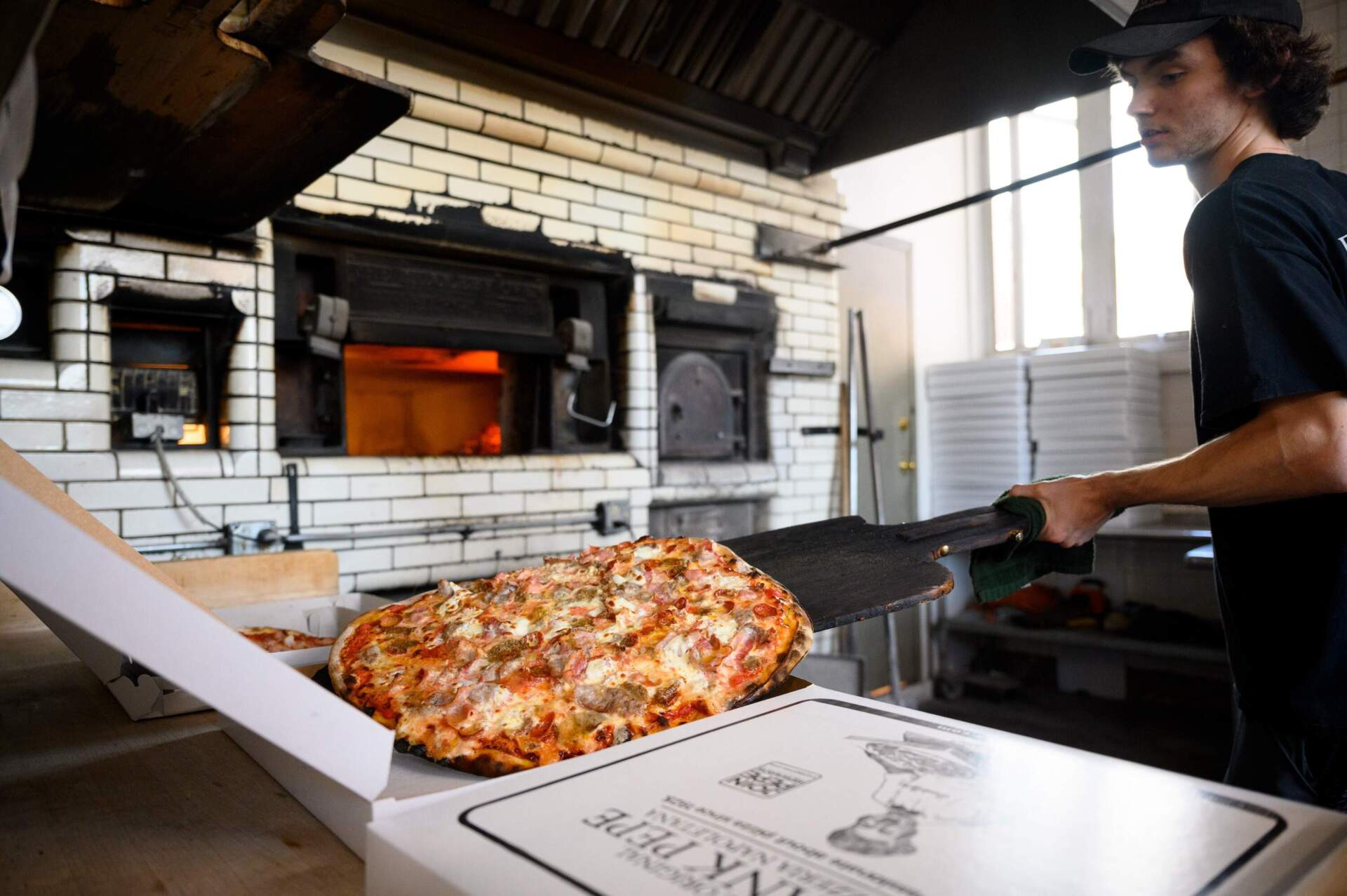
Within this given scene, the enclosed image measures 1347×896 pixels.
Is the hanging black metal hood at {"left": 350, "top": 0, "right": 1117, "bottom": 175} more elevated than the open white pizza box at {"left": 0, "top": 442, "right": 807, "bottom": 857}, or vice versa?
the hanging black metal hood at {"left": 350, "top": 0, "right": 1117, "bottom": 175}

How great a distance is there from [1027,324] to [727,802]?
5.79 metres

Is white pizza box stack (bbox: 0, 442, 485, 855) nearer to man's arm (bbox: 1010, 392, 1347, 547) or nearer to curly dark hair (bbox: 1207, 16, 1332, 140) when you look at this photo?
man's arm (bbox: 1010, 392, 1347, 547)

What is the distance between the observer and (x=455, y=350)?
3.05 meters

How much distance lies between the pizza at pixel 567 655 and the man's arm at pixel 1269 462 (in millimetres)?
670

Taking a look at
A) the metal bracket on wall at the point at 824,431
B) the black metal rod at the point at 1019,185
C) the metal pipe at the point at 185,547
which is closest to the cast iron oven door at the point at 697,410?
the metal bracket on wall at the point at 824,431

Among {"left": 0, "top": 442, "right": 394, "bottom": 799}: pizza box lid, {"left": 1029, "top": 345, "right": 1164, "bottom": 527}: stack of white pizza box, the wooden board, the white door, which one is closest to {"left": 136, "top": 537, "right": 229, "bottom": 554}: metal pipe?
the wooden board

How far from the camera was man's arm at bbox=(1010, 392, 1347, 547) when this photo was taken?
1.15 metres

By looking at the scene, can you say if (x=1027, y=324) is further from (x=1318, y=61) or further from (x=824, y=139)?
(x=1318, y=61)

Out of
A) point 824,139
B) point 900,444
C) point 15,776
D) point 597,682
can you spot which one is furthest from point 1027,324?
point 15,776

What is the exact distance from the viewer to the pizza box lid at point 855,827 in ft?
1.73

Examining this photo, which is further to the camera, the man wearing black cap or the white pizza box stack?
the man wearing black cap

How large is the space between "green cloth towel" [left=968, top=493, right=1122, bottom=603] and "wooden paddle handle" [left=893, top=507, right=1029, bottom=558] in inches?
0.8

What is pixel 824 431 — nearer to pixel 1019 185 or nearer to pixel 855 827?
pixel 1019 185

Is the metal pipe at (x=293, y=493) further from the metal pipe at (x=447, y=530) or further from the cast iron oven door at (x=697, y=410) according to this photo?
the cast iron oven door at (x=697, y=410)
